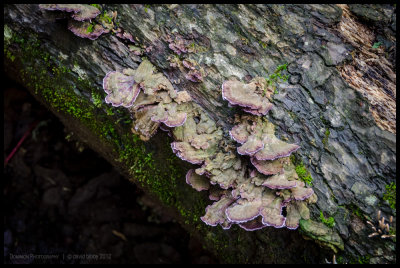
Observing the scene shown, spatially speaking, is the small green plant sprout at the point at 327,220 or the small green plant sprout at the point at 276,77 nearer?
the small green plant sprout at the point at 327,220

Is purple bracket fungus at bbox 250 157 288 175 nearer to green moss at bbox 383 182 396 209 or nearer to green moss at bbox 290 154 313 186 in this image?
green moss at bbox 290 154 313 186

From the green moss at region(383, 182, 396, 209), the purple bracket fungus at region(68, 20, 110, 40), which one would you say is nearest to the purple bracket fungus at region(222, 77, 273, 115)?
the green moss at region(383, 182, 396, 209)

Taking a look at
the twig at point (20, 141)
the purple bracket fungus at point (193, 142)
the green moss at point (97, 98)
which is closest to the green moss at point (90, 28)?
the green moss at point (97, 98)

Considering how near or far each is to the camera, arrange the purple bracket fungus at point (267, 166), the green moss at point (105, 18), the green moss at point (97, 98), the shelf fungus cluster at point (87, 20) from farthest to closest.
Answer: the green moss at point (97, 98)
the green moss at point (105, 18)
the shelf fungus cluster at point (87, 20)
the purple bracket fungus at point (267, 166)

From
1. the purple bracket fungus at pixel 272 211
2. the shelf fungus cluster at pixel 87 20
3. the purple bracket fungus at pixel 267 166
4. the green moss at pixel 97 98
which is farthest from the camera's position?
the green moss at pixel 97 98

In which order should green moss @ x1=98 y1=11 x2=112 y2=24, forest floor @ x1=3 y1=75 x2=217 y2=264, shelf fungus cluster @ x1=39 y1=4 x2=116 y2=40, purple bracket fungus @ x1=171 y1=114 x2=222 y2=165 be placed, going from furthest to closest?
forest floor @ x1=3 y1=75 x2=217 y2=264, green moss @ x1=98 y1=11 x2=112 y2=24, shelf fungus cluster @ x1=39 y1=4 x2=116 y2=40, purple bracket fungus @ x1=171 y1=114 x2=222 y2=165

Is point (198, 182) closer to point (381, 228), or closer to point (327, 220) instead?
point (327, 220)

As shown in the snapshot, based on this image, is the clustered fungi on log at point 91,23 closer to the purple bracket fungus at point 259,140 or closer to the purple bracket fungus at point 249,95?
the purple bracket fungus at point 249,95

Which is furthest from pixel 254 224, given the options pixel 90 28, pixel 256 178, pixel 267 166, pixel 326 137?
pixel 90 28
